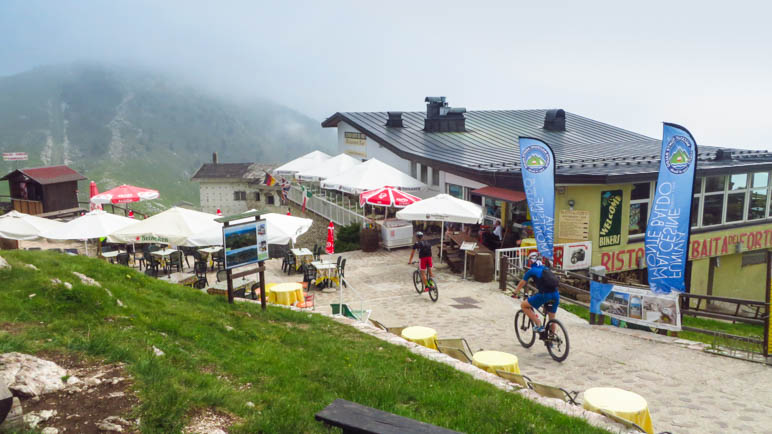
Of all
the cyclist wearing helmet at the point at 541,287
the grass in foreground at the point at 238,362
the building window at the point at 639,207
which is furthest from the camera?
the building window at the point at 639,207

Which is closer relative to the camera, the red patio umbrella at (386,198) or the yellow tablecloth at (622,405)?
the yellow tablecloth at (622,405)

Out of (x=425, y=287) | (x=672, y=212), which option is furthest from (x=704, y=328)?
(x=425, y=287)

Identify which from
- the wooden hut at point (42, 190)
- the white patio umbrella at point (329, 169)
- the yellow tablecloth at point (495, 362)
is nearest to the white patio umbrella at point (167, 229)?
the yellow tablecloth at point (495, 362)

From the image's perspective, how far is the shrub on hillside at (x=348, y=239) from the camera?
2116cm

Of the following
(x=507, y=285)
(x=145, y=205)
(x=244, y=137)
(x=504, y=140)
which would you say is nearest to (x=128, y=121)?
(x=244, y=137)

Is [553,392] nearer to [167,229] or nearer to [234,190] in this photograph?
[167,229]

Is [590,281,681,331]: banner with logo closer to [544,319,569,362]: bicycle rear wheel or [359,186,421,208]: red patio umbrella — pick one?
[544,319,569,362]: bicycle rear wheel

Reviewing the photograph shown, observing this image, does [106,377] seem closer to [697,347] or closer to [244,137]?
[697,347]

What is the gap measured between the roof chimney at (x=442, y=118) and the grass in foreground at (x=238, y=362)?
21697 mm

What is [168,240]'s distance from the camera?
1515cm

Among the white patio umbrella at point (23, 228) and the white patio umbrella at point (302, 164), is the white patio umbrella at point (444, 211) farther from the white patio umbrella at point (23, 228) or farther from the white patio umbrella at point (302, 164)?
the white patio umbrella at point (302, 164)

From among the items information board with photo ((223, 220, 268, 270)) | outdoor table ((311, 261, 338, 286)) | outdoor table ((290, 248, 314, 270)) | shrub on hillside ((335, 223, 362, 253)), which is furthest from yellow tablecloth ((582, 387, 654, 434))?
shrub on hillside ((335, 223, 362, 253))

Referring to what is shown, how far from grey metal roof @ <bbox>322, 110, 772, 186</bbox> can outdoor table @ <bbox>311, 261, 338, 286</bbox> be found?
7320 mm

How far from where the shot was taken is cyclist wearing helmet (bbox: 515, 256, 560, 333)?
31.3 ft
